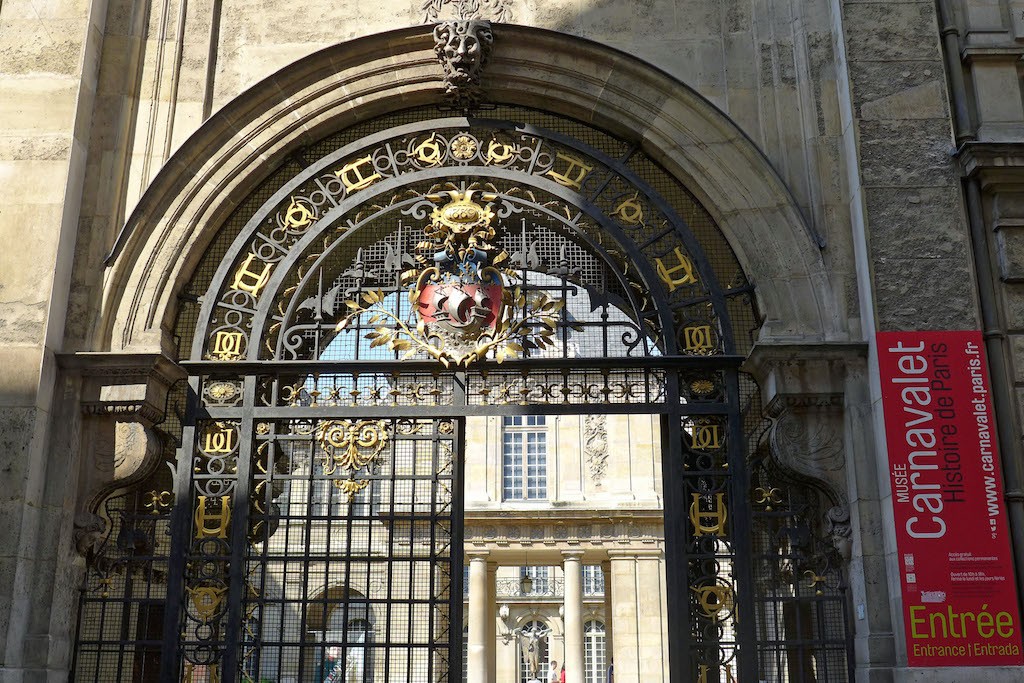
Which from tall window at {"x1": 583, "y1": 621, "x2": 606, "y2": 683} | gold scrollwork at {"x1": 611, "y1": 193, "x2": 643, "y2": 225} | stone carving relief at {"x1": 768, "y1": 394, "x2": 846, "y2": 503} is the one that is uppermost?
gold scrollwork at {"x1": 611, "y1": 193, "x2": 643, "y2": 225}

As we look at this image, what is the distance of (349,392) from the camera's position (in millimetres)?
9680

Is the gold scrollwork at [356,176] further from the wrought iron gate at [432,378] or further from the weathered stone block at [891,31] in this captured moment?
the weathered stone block at [891,31]

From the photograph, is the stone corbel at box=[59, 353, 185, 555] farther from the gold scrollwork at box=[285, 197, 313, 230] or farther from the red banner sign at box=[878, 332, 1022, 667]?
the red banner sign at box=[878, 332, 1022, 667]

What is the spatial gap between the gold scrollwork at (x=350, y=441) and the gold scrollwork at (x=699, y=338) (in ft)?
8.93

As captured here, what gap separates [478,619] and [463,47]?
18.6 metres

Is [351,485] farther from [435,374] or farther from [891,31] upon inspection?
[891,31]

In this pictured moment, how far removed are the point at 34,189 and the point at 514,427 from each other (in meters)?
23.8

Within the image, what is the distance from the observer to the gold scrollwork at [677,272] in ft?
31.7

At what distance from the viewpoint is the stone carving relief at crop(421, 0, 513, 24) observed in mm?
10141

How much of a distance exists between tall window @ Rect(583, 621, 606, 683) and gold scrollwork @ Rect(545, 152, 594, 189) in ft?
101

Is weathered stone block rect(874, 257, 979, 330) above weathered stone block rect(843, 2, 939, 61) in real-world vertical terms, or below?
below

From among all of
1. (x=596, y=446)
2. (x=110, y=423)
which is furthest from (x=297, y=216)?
(x=596, y=446)

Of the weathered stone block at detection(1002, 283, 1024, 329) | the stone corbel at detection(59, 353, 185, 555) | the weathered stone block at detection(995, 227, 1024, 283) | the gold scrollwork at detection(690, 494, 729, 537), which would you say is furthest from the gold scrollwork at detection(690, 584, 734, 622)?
the stone corbel at detection(59, 353, 185, 555)

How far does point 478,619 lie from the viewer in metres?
26.0
